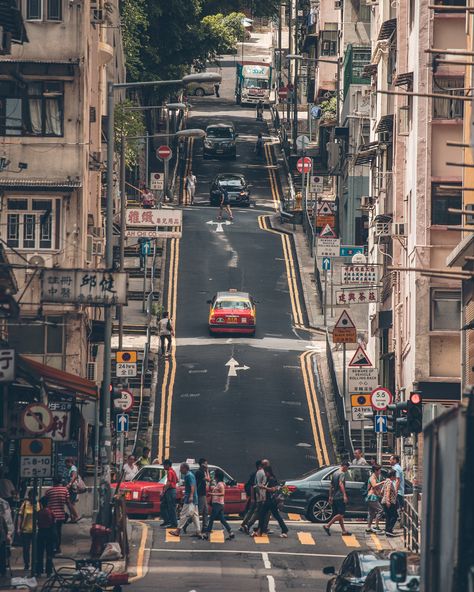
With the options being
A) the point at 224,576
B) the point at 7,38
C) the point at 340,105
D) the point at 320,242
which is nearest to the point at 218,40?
the point at 340,105

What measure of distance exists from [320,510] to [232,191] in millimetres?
50697

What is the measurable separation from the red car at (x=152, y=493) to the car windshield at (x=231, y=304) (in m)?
22.5

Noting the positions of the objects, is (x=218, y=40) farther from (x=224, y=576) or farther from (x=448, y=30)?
(x=224, y=576)

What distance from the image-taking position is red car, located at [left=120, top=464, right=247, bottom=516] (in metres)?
42.2

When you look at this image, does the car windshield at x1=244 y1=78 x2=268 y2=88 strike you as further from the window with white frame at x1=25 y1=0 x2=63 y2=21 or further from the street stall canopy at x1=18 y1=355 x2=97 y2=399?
the street stall canopy at x1=18 y1=355 x2=97 y2=399

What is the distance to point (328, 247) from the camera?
61281 mm

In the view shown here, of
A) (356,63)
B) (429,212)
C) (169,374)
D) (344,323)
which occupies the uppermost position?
(356,63)

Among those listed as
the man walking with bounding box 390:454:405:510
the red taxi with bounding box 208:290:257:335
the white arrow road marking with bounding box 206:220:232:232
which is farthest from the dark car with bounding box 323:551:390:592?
the white arrow road marking with bounding box 206:220:232:232

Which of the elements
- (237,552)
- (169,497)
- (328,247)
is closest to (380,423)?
(169,497)

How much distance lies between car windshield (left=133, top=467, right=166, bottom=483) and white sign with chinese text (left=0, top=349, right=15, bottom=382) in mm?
10629

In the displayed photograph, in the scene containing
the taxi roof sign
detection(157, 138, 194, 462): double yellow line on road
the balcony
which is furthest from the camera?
the balcony

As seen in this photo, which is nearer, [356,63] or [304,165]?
[356,63]

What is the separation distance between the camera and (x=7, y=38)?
39.9m

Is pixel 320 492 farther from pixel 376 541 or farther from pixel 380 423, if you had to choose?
pixel 376 541
